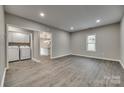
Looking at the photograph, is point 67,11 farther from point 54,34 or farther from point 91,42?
A: point 91,42

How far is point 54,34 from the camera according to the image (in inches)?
234

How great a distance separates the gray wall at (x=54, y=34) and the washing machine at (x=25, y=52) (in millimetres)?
770

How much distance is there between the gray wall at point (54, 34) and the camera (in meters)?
3.57

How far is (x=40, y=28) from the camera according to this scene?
4.81 m

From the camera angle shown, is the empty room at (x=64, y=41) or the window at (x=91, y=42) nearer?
the empty room at (x=64, y=41)

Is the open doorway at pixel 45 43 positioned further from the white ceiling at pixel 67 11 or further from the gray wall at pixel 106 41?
the white ceiling at pixel 67 11

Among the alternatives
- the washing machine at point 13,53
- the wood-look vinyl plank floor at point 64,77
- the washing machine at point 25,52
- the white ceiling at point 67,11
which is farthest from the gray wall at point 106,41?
the washing machine at point 13,53

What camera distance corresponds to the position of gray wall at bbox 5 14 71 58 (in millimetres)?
3570

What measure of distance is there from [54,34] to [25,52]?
2548 millimetres

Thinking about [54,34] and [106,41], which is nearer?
[106,41]

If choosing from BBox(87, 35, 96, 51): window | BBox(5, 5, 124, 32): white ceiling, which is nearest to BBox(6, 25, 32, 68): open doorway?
BBox(5, 5, 124, 32): white ceiling

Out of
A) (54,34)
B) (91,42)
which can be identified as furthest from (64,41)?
(91,42)

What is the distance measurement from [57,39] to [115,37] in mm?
4170

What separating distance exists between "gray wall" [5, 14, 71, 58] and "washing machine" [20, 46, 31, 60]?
770 mm
